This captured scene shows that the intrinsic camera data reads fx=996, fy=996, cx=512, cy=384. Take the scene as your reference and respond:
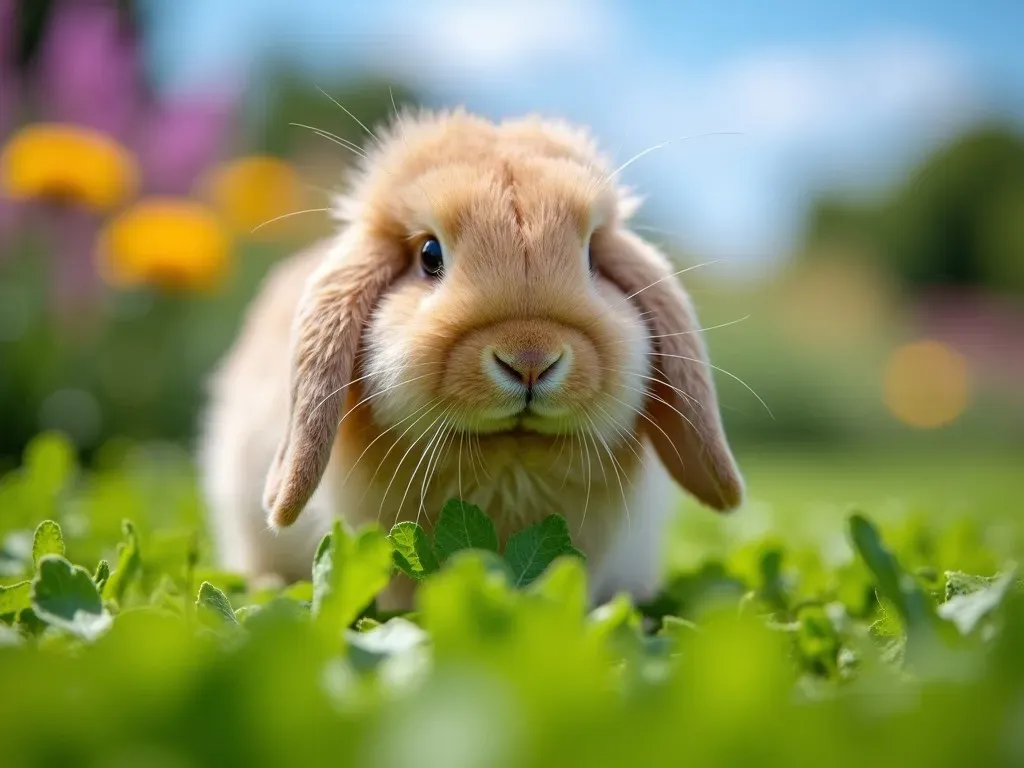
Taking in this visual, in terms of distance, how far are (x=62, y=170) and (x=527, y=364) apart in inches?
176

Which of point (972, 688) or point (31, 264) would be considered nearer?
point (972, 688)

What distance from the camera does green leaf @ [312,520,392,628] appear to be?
1132 mm

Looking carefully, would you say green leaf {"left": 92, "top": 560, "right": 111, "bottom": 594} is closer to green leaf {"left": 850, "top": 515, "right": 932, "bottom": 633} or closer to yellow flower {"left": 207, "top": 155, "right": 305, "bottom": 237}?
green leaf {"left": 850, "top": 515, "right": 932, "bottom": 633}

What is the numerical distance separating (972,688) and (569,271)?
1.10m

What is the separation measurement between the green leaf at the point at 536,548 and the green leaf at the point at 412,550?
4.7 inches

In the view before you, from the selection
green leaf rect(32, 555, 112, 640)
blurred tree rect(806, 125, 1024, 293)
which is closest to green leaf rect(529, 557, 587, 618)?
green leaf rect(32, 555, 112, 640)

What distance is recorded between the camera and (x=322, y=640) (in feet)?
3.00

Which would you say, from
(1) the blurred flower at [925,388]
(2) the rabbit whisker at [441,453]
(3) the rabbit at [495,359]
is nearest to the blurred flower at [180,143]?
(3) the rabbit at [495,359]

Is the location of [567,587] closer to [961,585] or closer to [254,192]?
[961,585]

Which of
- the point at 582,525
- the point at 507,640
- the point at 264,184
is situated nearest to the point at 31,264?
the point at 264,184

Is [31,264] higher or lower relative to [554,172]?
higher

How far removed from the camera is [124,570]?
5.05ft

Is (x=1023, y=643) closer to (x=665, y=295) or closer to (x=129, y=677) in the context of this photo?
(x=129, y=677)

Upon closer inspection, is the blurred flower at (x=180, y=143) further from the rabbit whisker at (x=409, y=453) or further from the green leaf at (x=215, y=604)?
the green leaf at (x=215, y=604)
